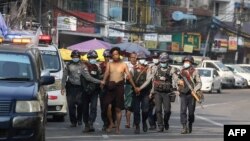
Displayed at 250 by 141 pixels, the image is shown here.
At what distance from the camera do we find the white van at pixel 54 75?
52.4 ft

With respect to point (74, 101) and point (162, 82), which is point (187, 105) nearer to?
point (162, 82)

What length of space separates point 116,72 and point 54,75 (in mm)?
2856

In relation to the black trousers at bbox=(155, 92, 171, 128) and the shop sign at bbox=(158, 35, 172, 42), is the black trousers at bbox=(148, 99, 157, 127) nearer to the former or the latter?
the black trousers at bbox=(155, 92, 171, 128)

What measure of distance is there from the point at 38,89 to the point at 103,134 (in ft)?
13.1

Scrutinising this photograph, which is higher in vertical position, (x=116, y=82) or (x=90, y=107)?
(x=116, y=82)

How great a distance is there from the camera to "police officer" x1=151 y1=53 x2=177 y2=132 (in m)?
14.1

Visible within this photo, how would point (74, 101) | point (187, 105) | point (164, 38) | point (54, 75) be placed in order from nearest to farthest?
point (187, 105) → point (74, 101) → point (54, 75) → point (164, 38)

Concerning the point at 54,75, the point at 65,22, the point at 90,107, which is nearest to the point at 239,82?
the point at 65,22

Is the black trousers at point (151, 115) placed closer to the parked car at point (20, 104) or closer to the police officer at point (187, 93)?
the police officer at point (187, 93)

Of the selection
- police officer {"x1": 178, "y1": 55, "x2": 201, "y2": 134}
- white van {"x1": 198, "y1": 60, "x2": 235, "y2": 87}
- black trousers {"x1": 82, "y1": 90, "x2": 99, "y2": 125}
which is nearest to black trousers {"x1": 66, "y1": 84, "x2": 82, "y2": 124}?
black trousers {"x1": 82, "y1": 90, "x2": 99, "y2": 125}

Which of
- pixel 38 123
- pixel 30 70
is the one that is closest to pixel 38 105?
pixel 38 123

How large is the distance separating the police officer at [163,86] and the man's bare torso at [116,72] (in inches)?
33.7

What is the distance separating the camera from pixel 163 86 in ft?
46.3

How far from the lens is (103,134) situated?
13594 mm
